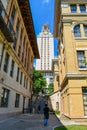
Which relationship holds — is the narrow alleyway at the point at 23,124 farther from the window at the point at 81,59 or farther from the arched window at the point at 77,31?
the arched window at the point at 77,31

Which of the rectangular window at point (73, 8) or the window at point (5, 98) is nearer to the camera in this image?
the window at point (5, 98)

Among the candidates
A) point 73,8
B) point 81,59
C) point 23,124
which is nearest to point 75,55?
point 81,59

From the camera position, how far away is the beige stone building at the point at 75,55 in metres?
14.2

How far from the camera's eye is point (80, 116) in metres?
13.7

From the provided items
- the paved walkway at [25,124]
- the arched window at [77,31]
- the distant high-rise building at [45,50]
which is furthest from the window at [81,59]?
the distant high-rise building at [45,50]

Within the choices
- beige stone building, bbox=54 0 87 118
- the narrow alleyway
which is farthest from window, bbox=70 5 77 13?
the narrow alleyway

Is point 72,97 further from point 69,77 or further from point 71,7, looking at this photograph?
point 71,7

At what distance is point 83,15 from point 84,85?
33.1ft

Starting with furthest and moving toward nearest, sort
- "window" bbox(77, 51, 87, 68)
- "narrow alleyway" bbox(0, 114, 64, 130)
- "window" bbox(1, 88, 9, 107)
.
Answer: "window" bbox(77, 51, 87, 68)
"window" bbox(1, 88, 9, 107)
"narrow alleyway" bbox(0, 114, 64, 130)

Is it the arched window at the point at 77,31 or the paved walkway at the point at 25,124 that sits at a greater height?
the arched window at the point at 77,31

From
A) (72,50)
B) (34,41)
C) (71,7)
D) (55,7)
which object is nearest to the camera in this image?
(72,50)

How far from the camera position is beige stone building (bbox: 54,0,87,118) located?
14.2 m

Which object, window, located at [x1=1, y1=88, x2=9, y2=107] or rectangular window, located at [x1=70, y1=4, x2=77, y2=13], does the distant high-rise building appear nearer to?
rectangular window, located at [x1=70, y1=4, x2=77, y2=13]

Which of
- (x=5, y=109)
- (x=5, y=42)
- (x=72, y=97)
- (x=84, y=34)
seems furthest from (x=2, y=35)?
(x=84, y=34)
